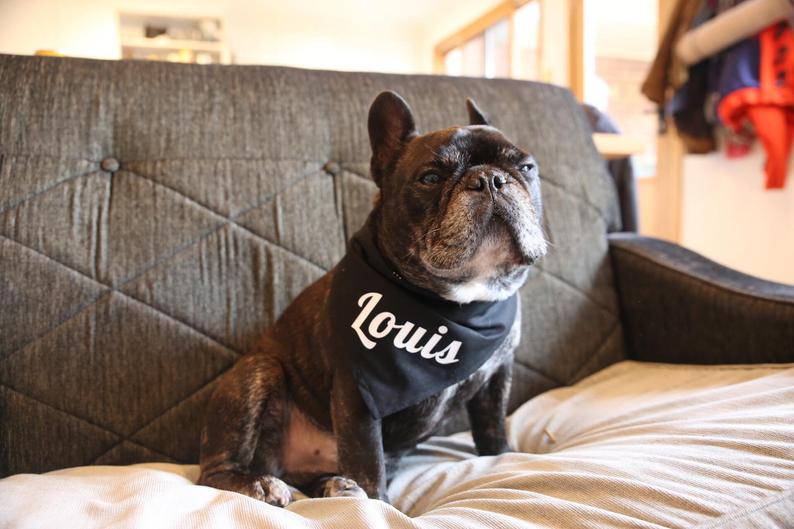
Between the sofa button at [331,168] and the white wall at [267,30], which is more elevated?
the white wall at [267,30]

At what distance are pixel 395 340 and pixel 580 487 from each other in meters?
0.39

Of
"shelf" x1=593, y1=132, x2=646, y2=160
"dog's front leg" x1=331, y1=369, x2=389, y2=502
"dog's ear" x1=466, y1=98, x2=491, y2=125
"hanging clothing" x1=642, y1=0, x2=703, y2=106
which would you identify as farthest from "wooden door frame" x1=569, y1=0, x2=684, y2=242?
"dog's front leg" x1=331, y1=369, x2=389, y2=502

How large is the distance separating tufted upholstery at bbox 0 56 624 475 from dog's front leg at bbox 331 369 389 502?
0.39 metres

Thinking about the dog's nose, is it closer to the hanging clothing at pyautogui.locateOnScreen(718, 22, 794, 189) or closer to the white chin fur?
the white chin fur

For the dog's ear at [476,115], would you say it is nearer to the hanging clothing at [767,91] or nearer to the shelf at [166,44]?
the hanging clothing at [767,91]

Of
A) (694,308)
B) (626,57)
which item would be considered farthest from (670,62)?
(626,57)

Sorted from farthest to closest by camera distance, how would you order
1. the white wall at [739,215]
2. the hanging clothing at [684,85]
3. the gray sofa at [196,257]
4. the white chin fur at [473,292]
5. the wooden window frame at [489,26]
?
1. the wooden window frame at [489,26]
2. the hanging clothing at [684,85]
3. the white wall at [739,215]
4. the gray sofa at [196,257]
5. the white chin fur at [473,292]

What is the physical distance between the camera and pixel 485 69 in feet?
20.2

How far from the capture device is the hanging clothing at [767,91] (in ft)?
7.51

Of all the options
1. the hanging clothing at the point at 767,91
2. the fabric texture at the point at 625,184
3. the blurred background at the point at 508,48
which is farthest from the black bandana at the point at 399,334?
the hanging clothing at the point at 767,91

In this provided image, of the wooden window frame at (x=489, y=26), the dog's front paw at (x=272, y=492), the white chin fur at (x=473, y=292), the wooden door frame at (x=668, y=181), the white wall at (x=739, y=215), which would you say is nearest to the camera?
the dog's front paw at (x=272, y=492)

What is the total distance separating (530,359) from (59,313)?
3.61 feet

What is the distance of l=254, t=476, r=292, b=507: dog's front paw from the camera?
0.97m

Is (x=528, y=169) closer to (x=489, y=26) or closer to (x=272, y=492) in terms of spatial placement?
(x=272, y=492)
